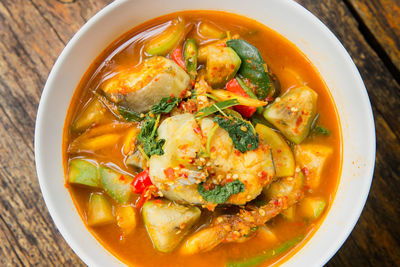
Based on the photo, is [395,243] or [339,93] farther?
[395,243]

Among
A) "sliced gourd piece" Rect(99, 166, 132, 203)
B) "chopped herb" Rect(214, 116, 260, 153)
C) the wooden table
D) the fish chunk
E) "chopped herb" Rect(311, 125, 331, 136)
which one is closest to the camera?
"chopped herb" Rect(214, 116, 260, 153)

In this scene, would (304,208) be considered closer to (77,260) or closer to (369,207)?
(369,207)

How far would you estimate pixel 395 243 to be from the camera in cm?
287

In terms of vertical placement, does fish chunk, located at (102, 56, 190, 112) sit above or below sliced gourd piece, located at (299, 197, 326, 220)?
above

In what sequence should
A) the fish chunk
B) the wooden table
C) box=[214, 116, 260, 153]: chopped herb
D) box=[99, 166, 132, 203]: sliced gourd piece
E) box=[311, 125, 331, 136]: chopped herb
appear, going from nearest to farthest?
box=[214, 116, 260, 153]: chopped herb, the fish chunk, box=[99, 166, 132, 203]: sliced gourd piece, box=[311, 125, 331, 136]: chopped herb, the wooden table

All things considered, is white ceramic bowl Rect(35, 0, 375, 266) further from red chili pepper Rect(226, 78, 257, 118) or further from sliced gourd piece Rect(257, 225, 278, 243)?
red chili pepper Rect(226, 78, 257, 118)

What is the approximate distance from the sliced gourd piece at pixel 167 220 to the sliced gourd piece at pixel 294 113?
0.79 metres

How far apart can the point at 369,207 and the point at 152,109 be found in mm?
1827

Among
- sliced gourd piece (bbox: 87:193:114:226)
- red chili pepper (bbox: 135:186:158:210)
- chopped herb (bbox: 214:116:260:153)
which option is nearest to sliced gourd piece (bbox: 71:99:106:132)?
sliced gourd piece (bbox: 87:193:114:226)

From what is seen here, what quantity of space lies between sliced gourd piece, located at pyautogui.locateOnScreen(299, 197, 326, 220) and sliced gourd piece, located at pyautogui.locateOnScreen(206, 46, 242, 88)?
3.27 ft

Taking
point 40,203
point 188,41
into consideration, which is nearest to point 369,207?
point 188,41

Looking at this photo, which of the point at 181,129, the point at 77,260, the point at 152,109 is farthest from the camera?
the point at 77,260

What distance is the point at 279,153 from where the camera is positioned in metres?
2.44

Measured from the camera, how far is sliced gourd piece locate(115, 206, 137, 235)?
2.48 m
